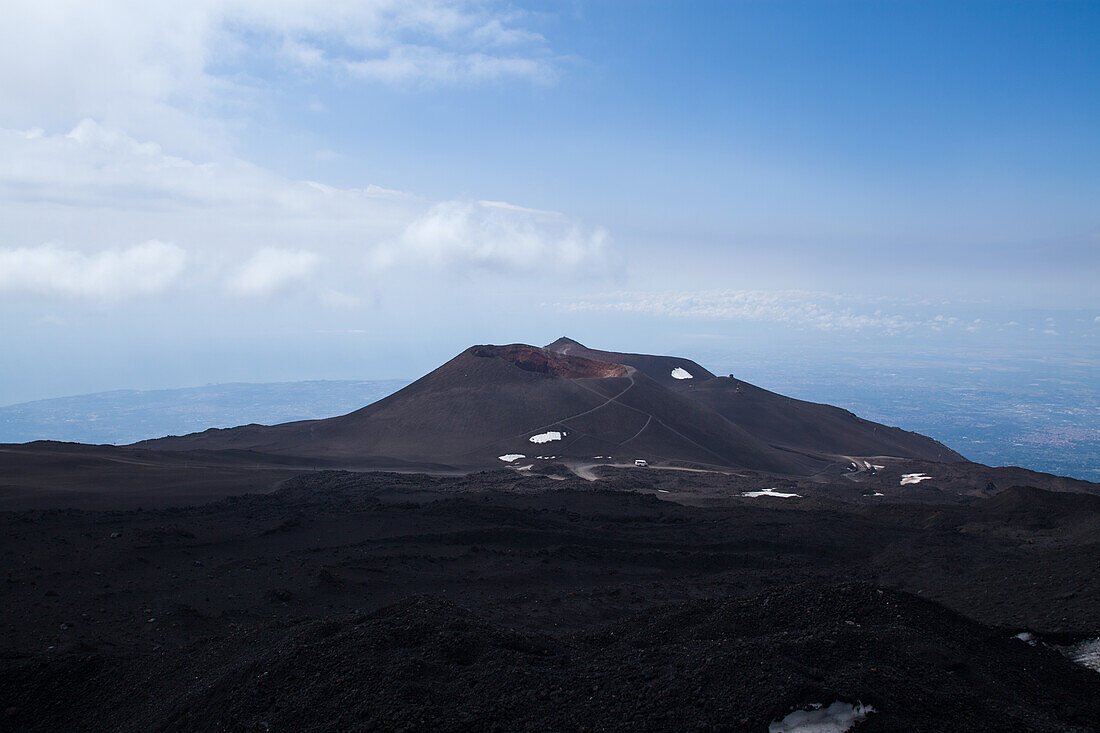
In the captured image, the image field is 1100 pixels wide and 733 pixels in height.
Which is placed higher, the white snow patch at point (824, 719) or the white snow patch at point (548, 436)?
the white snow patch at point (548, 436)

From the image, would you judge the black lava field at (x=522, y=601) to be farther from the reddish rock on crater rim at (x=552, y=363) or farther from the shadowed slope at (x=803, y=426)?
the reddish rock on crater rim at (x=552, y=363)

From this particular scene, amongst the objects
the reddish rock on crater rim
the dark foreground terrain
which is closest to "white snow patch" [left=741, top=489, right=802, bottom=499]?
the dark foreground terrain

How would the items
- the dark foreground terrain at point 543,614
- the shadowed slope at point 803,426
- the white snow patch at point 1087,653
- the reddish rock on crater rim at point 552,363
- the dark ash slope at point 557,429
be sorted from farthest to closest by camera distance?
1. the reddish rock on crater rim at point 552,363
2. the shadowed slope at point 803,426
3. the dark ash slope at point 557,429
4. the white snow patch at point 1087,653
5. the dark foreground terrain at point 543,614

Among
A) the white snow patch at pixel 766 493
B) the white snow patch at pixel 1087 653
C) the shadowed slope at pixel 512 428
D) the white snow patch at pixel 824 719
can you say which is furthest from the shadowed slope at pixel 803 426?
the white snow patch at pixel 824 719

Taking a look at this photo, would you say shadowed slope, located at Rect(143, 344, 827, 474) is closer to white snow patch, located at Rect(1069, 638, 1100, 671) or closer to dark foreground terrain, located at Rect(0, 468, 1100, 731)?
dark foreground terrain, located at Rect(0, 468, 1100, 731)

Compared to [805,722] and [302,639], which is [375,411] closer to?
[302,639]

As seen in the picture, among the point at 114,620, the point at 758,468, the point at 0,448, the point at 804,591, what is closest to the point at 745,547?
the point at 804,591

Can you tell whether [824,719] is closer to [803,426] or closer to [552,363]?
[803,426]
